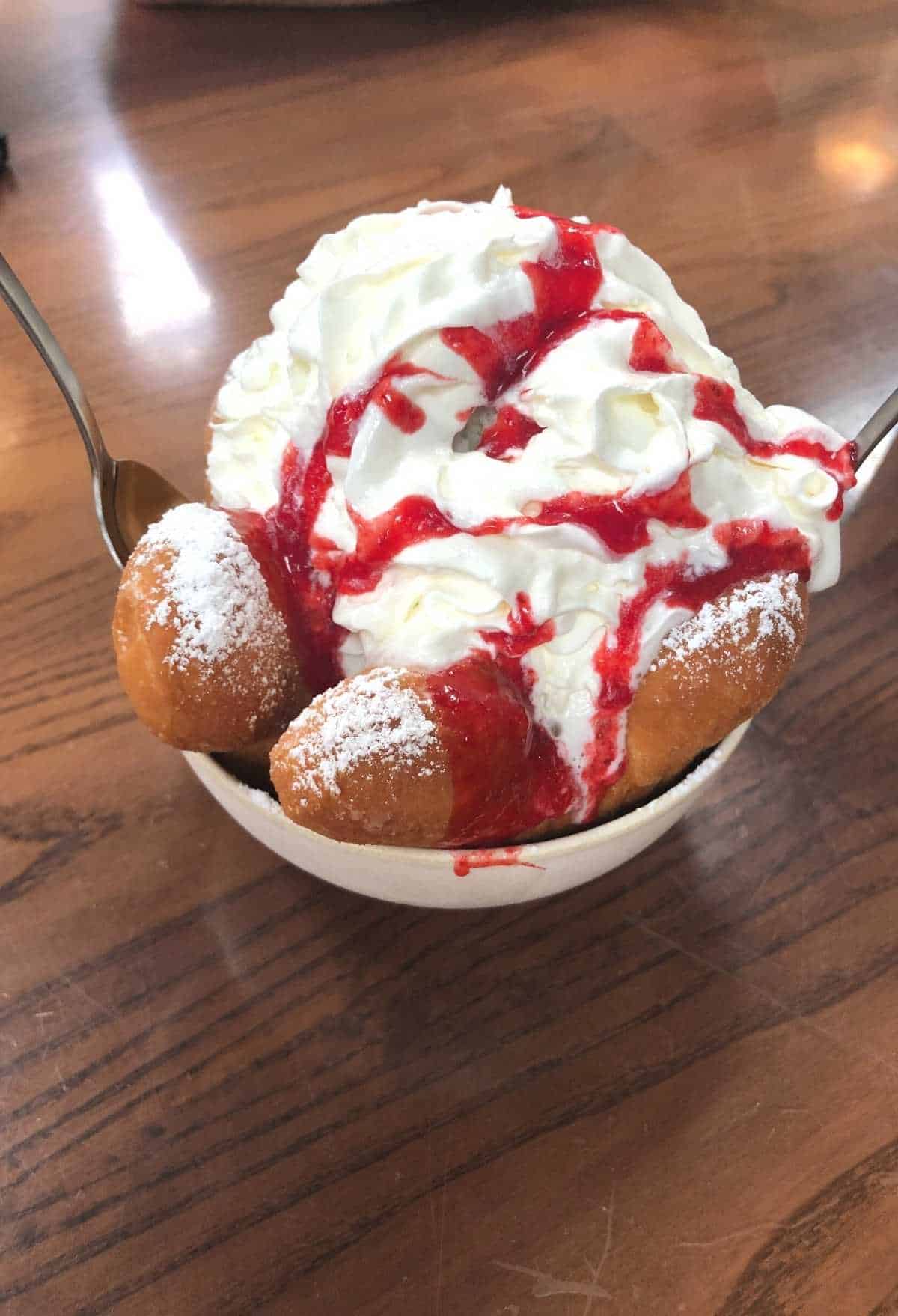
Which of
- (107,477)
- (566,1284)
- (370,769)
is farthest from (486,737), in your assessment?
(107,477)

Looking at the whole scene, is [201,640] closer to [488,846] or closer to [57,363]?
[488,846]

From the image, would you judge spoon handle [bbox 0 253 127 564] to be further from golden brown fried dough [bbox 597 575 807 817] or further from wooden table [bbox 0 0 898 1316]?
golden brown fried dough [bbox 597 575 807 817]

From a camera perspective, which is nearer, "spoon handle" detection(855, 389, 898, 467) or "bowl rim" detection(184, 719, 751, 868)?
"bowl rim" detection(184, 719, 751, 868)

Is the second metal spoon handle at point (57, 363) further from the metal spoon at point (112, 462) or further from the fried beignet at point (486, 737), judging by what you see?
the fried beignet at point (486, 737)

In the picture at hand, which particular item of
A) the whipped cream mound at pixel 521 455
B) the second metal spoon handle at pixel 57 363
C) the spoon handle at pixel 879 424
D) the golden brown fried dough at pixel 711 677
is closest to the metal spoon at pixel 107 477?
the second metal spoon handle at pixel 57 363

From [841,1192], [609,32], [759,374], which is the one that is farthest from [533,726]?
[609,32]

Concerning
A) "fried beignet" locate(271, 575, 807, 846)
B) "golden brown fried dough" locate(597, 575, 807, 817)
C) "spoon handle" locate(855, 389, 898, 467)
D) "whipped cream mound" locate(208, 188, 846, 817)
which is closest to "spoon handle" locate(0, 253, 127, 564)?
"whipped cream mound" locate(208, 188, 846, 817)

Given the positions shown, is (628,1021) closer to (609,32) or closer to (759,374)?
(759,374)
